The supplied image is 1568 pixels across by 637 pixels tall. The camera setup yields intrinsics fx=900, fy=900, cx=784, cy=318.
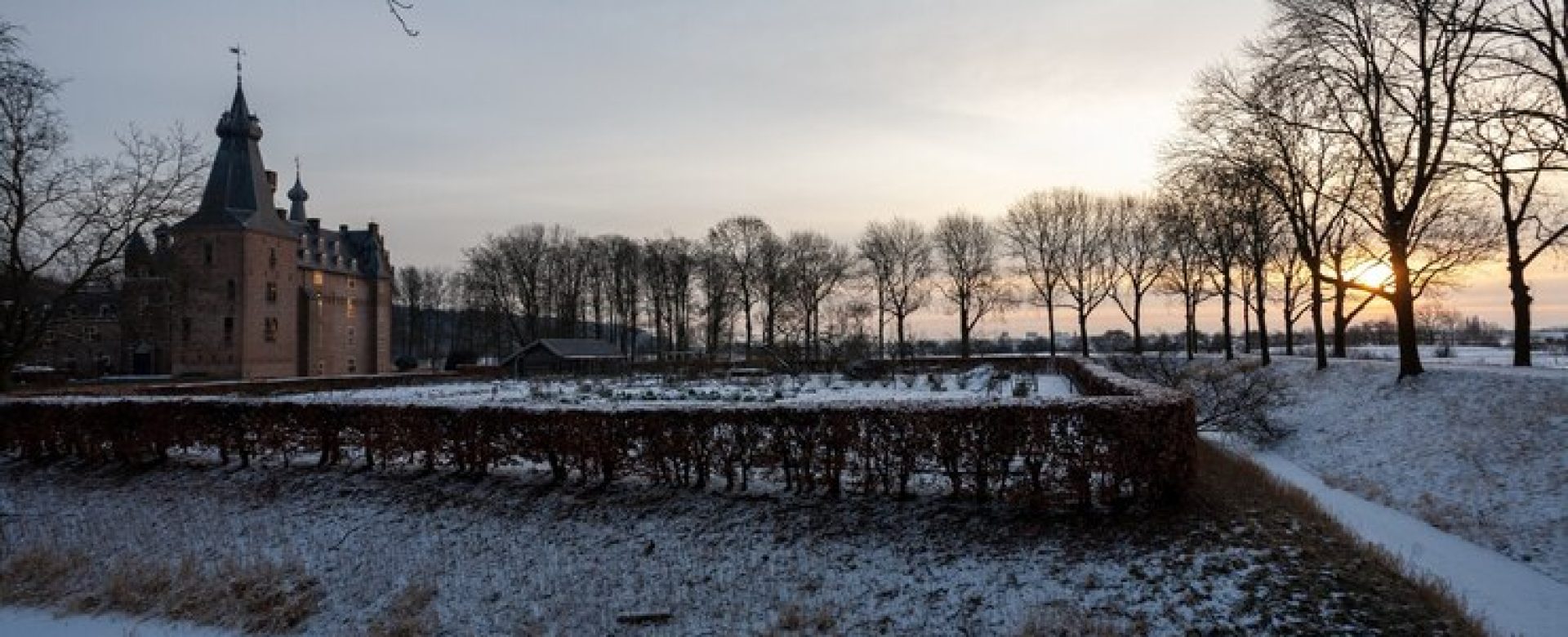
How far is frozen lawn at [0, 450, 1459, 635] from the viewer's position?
764 cm

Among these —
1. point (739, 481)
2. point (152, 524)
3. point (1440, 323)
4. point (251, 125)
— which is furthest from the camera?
point (1440, 323)

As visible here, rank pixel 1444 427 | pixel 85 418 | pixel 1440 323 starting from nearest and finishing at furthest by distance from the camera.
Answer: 1. pixel 1444 427
2. pixel 85 418
3. pixel 1440 323

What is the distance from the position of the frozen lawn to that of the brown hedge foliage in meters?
0.39

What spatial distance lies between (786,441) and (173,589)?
7.38 m

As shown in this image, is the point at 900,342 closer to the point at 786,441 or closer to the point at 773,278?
the point at 773,278

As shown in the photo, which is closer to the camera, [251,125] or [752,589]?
[752,589]

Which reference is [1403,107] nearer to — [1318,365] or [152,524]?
[1318,365]

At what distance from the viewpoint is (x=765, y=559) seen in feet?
30.6

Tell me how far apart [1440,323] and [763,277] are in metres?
62.2

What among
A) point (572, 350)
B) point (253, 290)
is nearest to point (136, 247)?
point (253, 290)

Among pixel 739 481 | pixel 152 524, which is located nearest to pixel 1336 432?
pixel 739 481

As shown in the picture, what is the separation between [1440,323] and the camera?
3223 inches

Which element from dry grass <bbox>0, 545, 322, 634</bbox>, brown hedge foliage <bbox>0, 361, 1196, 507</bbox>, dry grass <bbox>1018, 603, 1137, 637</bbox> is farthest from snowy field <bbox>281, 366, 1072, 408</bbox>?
dry grass <bbox>1018, 603, 1137, 637</bbox>

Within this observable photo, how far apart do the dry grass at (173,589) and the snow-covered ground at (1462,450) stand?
13548 mm
